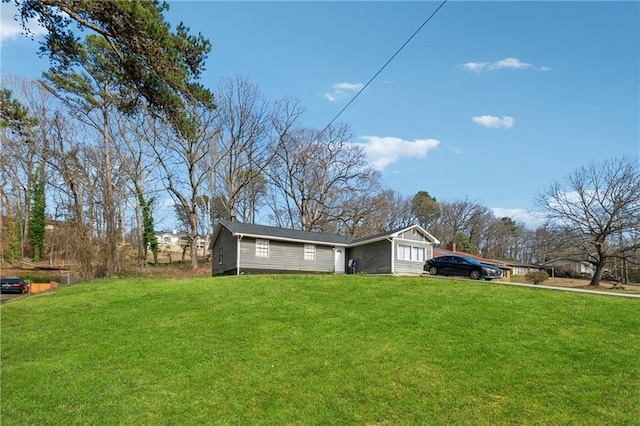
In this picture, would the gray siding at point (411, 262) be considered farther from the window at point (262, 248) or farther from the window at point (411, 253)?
the window at point (262, 248)

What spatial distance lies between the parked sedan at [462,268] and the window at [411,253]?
31.7 inches

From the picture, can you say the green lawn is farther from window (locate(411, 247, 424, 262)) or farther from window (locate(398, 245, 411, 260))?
window (locate(411, 247, 424, 262))

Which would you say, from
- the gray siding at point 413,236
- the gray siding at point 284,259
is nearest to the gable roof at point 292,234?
the gray siding at point 413,236

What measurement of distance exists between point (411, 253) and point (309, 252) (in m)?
6.78

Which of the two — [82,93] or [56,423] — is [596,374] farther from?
[82,93]

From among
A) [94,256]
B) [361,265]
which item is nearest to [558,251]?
[361,265]

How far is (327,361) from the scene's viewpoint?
809cm

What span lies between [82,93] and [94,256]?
40.2 ft

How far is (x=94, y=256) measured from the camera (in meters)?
24.3

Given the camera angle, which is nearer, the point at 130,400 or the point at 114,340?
the point at 130,400

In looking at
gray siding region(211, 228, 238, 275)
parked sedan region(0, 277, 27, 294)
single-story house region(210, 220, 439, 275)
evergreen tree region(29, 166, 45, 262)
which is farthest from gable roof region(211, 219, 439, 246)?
evergreen tree region(29, 166, 45, 262)

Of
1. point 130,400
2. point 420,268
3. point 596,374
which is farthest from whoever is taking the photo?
point 420,268

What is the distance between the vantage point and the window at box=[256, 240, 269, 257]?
26484mm

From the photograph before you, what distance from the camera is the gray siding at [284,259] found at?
26031 mm
